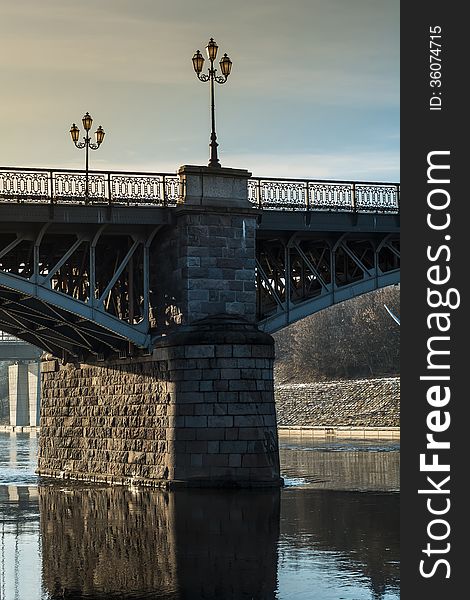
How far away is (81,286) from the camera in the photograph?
1567 inches

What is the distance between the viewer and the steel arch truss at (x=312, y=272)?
136ft

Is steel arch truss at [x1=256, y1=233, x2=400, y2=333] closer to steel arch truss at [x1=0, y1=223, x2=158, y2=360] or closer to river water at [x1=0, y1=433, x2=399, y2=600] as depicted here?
steel arch truss at [x1=0, y1=223, x2=158, y2=360]

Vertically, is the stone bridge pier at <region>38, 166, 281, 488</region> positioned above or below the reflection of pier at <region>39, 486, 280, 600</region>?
above

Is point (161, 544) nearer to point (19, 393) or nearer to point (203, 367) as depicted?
point (203, 367)

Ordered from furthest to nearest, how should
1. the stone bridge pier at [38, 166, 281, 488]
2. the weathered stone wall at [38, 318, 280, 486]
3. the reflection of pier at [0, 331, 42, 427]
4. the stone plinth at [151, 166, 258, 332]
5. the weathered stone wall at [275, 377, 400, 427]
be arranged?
the reflection of pier at [0, 331, 42, 427], the weathered stone wall at [275, 377, 400, 427], the stone plinth at [151, 166, 258, 332], the stone bridge pier at [38, 166, 281, 488], the weathered stone wall at [38, 318, 280, 486]

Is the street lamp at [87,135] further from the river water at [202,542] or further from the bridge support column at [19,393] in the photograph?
the bridge support column at [19,393]

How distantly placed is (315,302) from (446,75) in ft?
78.8

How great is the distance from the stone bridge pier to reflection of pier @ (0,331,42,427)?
70.0 metres

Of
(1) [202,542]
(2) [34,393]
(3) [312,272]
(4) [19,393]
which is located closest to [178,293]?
(3) [312,272]

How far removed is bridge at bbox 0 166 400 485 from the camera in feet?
121

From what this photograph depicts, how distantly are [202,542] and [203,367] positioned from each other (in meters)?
12.0

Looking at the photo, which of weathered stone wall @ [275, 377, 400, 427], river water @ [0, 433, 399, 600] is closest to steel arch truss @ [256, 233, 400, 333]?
river water @ [0, 433, 399, 600]

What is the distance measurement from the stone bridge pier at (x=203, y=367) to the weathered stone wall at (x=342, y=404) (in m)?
44.8

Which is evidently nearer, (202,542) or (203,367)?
(202,542)
